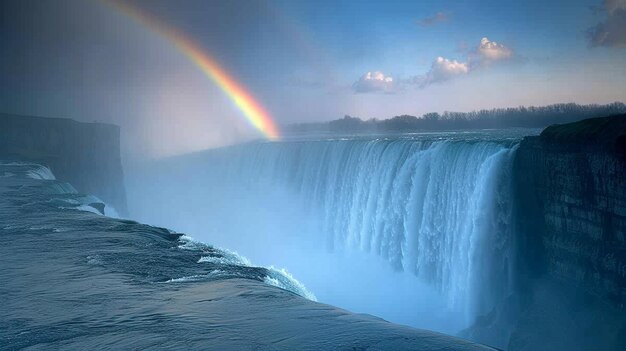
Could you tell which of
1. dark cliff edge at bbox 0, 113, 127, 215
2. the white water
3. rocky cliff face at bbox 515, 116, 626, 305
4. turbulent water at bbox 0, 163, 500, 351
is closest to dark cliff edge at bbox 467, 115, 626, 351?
rocky cliff face at bbox 515, 116, 626, 305

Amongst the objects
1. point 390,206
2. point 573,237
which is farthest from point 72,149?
point 573,237

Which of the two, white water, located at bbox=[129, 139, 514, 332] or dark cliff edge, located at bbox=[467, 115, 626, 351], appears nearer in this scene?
dark cliff edge, located at bbox=[467, 115, 626, 351]

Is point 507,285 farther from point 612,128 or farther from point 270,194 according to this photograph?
point 270,194

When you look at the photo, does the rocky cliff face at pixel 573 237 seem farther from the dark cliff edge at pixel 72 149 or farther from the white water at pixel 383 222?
the dark cliff edge at pixel 72 149

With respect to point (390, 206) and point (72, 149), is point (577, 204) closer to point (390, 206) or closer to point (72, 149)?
point (390, 206)

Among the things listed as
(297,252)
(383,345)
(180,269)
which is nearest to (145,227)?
(180,269)

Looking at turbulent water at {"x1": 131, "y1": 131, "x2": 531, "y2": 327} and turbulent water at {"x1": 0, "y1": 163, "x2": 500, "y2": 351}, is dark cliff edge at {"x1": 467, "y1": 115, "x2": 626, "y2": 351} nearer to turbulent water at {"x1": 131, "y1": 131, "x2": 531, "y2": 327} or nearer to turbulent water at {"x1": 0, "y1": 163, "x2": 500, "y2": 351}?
turbulent water at {"x1": 131, "y1": 131, "x2": 531, "y2": 327}

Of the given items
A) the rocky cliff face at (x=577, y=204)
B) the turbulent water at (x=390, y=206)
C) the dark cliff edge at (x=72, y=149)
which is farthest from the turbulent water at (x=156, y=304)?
the dark cliff edge at (x=72, y=149)
